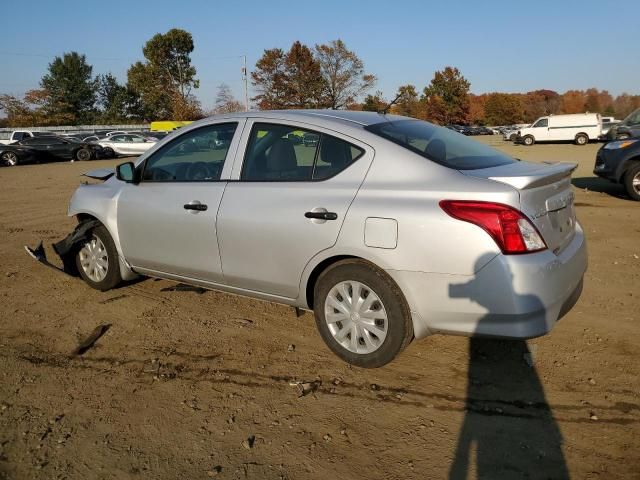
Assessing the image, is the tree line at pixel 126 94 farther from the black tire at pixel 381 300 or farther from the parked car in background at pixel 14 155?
the black tire at pixel 381 300

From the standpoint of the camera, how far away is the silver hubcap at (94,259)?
15.6 ft

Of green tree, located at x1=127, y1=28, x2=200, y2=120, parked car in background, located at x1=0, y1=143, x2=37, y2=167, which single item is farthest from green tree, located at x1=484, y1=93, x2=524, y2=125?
parked car in background, located at x1=0, y1=143, x2=37, y2=167

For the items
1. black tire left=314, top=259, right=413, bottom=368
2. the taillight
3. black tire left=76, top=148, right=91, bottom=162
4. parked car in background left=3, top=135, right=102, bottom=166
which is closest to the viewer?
the taillight

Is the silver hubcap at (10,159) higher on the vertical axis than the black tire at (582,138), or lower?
lower

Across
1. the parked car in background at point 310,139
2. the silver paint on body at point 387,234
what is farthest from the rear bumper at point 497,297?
the parked car in background at point 310,139

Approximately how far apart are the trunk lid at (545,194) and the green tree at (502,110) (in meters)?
103

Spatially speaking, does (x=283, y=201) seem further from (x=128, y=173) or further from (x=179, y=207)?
(x=128, y=173)

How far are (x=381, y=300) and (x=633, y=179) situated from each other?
845 centimetres

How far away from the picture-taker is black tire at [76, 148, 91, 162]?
28344mm

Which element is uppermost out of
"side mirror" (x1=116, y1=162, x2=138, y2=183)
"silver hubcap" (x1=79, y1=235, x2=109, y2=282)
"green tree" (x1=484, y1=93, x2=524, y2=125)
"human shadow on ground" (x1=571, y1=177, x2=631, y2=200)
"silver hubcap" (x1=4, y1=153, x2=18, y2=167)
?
"green tree" (x1=484, y1=93, x2=524, y2=125)

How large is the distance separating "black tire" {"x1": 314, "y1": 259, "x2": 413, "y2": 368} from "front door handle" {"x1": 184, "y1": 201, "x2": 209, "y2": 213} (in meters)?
1.09

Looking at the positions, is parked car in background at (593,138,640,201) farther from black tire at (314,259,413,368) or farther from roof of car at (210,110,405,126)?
black tire at (314,259,413,368)

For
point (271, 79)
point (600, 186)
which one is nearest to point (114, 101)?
point (271, 79)

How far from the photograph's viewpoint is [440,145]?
136 inches
